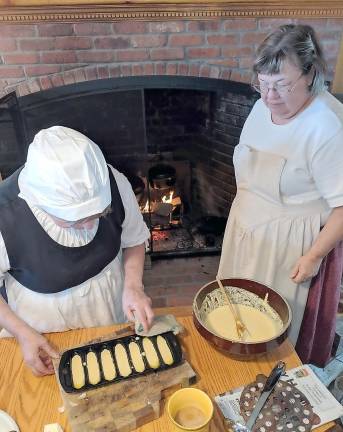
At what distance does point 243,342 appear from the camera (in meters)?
0.91

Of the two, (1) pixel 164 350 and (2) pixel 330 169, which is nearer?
(1) pixel 164 350

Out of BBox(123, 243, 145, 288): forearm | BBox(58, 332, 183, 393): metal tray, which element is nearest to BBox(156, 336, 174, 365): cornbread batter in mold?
BBox(58, 332, 183, 393): metal tray

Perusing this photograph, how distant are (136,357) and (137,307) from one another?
0.15 metres

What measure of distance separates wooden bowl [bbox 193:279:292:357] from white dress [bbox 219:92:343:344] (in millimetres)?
263

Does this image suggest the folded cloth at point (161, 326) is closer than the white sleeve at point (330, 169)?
Yes

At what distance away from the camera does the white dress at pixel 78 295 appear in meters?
1.08

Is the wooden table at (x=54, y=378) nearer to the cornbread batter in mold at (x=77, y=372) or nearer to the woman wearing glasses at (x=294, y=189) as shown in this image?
the cornbread batter in mold at (x=77, y=372)

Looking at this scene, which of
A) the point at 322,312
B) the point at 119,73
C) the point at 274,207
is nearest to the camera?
the point at 274,207

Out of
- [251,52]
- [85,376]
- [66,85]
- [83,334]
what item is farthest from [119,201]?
[251,52]

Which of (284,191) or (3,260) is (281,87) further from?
(3,260)

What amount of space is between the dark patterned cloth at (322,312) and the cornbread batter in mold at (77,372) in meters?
0.93

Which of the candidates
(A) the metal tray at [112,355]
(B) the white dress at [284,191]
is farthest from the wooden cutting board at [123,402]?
(B) the white dress at [284,191]

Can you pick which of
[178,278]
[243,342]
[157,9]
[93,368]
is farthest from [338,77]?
[93,368]

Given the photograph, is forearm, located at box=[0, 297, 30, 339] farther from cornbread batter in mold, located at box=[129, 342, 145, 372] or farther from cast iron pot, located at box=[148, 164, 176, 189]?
cast iron pot, located at box=[148, 164, 176, 189]
